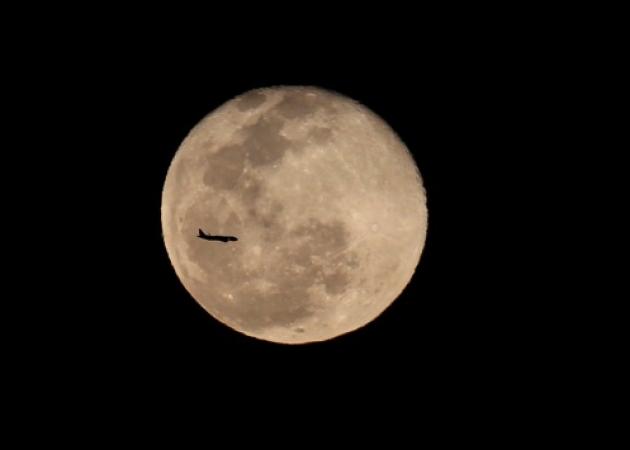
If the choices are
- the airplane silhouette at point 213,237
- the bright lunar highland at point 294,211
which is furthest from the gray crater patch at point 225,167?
the airplane silhouette at point 213,237

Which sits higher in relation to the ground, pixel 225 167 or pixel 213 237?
pixel 225 167

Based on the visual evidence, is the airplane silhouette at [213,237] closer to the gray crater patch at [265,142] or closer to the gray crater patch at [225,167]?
the gray crater patch at [225,167]

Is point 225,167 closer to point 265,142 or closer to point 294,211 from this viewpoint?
point 265,142

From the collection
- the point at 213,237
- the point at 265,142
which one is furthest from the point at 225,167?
the point at 213,237

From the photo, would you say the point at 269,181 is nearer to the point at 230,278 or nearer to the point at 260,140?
the point at 260,140

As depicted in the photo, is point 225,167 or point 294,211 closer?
point 294,211

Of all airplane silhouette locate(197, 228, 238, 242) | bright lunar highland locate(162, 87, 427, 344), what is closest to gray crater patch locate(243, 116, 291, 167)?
bright lunar highland locate(162, 87, 427, 344)

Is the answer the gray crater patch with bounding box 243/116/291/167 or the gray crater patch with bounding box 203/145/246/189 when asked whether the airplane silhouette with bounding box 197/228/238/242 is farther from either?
the gray crater patch with bounding box 243/116/291/167

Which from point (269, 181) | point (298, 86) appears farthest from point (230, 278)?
point (298, 86)

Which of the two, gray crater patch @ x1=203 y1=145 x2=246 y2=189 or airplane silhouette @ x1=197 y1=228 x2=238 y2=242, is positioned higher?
gray crater patch @ x1=203 y1=145 x2=246 y2=189

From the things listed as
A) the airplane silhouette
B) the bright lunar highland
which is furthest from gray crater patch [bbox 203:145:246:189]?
the airplane silhouette

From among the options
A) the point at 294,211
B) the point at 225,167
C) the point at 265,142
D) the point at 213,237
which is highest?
the point at 265,142
